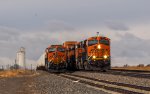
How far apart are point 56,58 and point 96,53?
30.7ft

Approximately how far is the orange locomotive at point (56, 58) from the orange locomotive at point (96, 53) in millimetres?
6609

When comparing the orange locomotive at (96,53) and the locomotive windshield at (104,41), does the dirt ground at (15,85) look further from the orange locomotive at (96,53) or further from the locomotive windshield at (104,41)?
the locomotive windshield at (104,41)

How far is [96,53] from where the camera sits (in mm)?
46156

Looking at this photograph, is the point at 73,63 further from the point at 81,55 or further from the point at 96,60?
the point at 96,60

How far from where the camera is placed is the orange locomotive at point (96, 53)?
45.4 m

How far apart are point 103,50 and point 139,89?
85.2 ft

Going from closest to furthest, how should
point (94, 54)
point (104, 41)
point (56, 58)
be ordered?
point (94, 54) → point (104, 41) → point (56, 58)

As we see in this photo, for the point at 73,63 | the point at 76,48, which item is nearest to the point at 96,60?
the point at 76,48

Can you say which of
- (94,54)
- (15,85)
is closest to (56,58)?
(94,54)

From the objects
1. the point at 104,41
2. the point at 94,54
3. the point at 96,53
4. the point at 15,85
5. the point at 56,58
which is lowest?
the point at 15,85

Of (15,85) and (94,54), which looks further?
(94,54)

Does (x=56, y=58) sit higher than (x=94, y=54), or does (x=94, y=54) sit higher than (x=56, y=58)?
(x=94, y=54)

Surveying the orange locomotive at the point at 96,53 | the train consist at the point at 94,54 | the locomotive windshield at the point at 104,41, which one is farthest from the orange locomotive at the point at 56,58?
the locomotive windshield at the point at 104,41

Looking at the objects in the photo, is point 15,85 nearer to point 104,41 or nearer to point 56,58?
point 104,41
